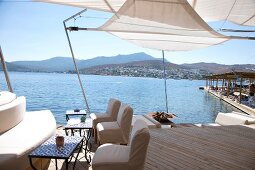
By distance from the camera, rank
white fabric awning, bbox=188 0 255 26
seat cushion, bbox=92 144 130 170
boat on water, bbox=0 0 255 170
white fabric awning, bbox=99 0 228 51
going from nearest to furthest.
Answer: seat cushion, bbox=92 144 130 170, boat on water, bbox=0 0 255 170, white fabric awning, bbox=99 0 228 51, white fabric awning, bbox=188 0 255 26

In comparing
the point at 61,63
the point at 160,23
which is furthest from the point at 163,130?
the point at 61,63

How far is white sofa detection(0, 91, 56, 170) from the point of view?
3.28m

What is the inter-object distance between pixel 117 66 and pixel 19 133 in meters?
81.4

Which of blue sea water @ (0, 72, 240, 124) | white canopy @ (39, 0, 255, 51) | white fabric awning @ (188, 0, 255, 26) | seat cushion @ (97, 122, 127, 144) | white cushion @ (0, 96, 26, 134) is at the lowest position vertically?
blue sea water @ (0, 72, 240, 124)

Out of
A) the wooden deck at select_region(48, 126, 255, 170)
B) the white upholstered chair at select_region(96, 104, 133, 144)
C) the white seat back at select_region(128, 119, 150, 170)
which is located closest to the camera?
the white seat back at select_region(128, 119, 150, 170)

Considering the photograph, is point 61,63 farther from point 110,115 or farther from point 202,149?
point 202,149

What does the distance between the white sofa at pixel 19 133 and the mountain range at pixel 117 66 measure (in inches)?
1912

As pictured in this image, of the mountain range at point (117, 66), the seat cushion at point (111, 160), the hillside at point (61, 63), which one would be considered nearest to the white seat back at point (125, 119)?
the seat cushion at point (111, 160)

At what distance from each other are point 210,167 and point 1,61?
485cm

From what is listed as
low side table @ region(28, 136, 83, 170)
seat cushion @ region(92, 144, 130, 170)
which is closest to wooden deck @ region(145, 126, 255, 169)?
seat cushion @ region(92, 144, 130, 170)

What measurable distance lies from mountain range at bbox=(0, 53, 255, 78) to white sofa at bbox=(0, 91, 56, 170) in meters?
48.6

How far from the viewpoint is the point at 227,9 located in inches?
379

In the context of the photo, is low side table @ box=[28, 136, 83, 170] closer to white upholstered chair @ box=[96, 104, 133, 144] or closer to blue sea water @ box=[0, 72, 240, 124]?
white upholstered chair @ box=[96, 104, 133, 144]

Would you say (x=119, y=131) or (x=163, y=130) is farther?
(x=163, y=130)
